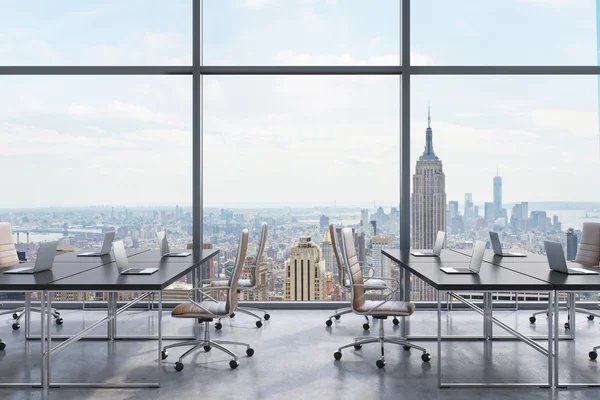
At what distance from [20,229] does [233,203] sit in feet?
9.61

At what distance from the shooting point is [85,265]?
4562 millimetres

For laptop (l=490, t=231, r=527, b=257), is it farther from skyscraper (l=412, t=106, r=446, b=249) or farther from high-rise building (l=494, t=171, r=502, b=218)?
high-rise building (l=494, t=171, r=502, b=218)

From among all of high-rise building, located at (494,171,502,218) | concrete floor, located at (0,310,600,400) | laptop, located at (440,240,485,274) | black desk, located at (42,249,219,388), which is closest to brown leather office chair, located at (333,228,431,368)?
concrete floor, located at (0,310,600,400)

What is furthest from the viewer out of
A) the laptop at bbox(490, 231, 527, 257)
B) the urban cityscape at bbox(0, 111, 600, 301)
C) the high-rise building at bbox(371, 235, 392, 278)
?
the urban cityscape at bbox(0, 111, 600, 301)

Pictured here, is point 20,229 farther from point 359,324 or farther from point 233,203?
point 359,324

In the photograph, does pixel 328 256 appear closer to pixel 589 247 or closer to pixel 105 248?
pixel 105 248

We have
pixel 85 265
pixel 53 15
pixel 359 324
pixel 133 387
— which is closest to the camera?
pixel 133 387

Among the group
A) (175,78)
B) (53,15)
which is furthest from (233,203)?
(53,15)

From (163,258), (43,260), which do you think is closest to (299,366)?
(163,258)

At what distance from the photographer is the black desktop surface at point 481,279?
3.52 m

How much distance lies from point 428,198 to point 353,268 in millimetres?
2648

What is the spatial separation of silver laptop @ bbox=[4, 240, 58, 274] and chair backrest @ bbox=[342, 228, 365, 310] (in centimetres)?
258

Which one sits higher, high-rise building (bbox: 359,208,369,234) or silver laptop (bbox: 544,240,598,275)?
high-rise building (bbox: 359,208,369,234)

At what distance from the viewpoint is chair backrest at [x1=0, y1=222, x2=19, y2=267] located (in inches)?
199
